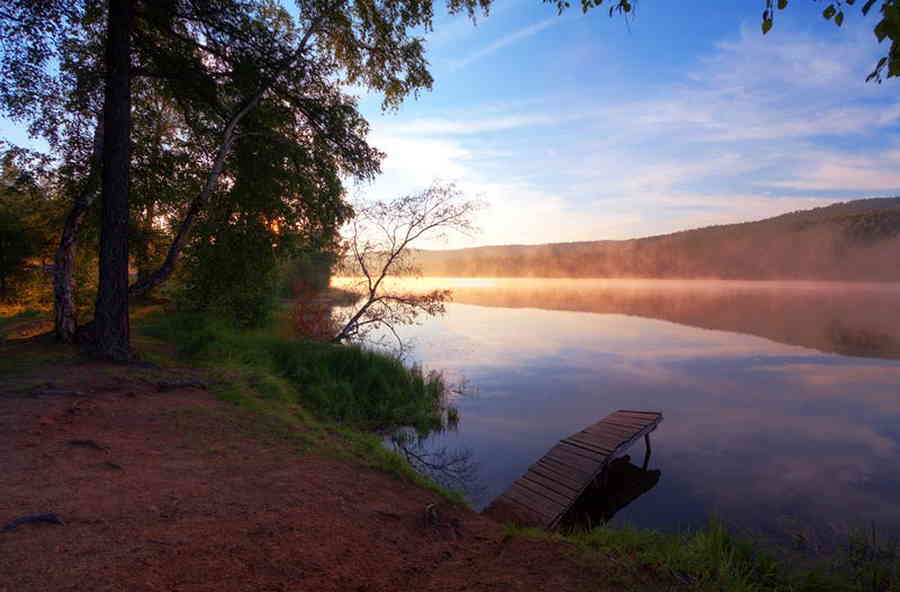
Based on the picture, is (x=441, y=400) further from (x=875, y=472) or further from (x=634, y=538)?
(x=875, y=472)

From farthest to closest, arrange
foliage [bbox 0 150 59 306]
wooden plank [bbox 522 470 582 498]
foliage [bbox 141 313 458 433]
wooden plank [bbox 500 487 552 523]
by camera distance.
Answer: foliage [bbox 0 150 59 306], foliage [bbox 141 313 458 433], wooden plank [bbox 522 470 582 498], wooden plank [bbox 500 487 552 523]

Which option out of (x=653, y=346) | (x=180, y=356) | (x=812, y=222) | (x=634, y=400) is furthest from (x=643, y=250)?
(x=180, y=356)

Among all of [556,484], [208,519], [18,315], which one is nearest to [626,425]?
[556,484]

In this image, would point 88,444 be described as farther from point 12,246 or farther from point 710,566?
point 12,246

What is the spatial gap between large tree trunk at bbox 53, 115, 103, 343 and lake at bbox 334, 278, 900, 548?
10080mm

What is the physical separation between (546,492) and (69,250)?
1301 cm

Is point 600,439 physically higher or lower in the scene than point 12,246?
lower

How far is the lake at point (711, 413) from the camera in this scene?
9.29 m

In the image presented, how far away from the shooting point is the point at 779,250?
121 metres

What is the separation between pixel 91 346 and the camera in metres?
10.2

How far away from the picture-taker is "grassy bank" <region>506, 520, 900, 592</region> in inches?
190

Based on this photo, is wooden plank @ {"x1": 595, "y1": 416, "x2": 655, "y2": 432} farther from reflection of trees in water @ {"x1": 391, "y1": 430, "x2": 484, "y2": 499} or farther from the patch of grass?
the patch of grass

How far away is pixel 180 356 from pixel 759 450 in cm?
1710

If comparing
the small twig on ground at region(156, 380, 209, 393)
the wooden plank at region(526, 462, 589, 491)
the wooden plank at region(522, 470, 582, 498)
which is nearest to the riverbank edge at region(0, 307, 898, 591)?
the small twig on ground at region(156, 380, 209, 393)
